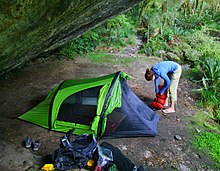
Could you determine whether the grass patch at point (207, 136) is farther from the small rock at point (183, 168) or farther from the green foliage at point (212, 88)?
the small rock at point (183, 168)

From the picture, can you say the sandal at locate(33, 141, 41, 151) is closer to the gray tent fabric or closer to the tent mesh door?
the tent mesh door

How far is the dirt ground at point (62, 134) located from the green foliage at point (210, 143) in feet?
0.58

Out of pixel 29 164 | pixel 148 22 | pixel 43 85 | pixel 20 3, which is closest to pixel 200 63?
pixel 148 22

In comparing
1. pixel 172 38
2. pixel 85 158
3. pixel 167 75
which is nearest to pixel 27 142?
pixel 85 158

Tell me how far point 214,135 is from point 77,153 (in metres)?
3.41

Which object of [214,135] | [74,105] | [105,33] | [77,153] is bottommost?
[214,135]

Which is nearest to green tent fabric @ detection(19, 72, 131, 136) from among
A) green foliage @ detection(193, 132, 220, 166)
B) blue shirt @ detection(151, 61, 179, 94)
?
blue shirt @ detection(151, 61, 179, 94)

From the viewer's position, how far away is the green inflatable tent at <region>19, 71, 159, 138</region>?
5.48 metres

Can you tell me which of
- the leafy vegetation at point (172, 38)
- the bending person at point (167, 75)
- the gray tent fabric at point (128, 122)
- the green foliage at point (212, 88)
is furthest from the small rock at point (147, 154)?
the leafy vegetation at point (172, 38)

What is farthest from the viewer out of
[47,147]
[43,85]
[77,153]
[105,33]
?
[105,33]

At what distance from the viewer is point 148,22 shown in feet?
42.1

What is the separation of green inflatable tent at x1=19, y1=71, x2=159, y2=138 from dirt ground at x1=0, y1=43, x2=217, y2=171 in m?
0.21

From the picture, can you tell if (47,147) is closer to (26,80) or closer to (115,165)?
(115,165)

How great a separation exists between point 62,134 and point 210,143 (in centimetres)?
326
